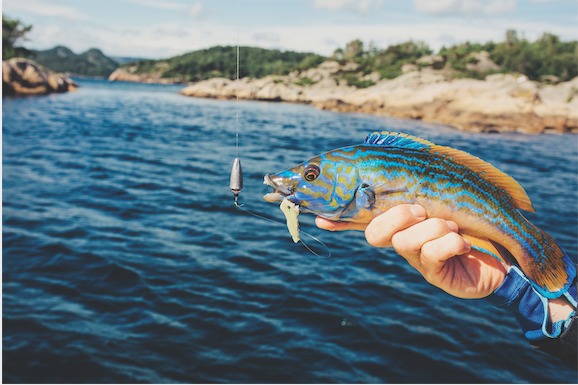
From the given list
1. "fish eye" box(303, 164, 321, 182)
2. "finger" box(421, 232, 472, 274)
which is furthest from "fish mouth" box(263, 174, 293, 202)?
"finger" box(421, 232, 472, 274)

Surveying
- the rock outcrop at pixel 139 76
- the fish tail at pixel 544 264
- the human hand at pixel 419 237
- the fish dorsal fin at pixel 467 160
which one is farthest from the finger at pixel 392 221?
the rock outcrop at pixel 139 76

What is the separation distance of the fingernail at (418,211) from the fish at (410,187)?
0.04 metres

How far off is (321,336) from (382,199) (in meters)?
6.89

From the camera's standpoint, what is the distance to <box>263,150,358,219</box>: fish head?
347cm

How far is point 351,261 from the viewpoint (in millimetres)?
13703

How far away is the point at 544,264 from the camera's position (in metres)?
3.79

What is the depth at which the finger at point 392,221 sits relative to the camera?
3426 mm

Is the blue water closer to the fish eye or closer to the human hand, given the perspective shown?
the human hand

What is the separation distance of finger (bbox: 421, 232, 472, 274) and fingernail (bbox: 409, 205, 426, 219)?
0.20 metres

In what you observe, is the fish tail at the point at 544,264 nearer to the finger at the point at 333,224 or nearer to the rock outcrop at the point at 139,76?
the finger at the point at 333,224

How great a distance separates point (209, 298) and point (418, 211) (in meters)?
8.35

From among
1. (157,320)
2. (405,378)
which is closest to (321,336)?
(405,378)

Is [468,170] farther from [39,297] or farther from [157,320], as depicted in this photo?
[39,297]

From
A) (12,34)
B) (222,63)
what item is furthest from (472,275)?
(222,63)
